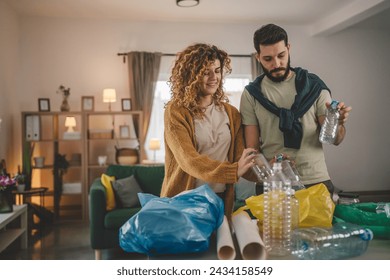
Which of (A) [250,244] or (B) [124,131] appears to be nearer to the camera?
(A) [250,244]

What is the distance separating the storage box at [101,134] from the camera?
3912 millimetres

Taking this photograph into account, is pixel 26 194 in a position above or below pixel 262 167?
below

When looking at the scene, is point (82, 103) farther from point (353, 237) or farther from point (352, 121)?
point (353, 237)

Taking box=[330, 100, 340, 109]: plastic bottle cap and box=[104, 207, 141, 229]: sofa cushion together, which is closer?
box=[330, 100, 340, 109]: plastic bottle cap

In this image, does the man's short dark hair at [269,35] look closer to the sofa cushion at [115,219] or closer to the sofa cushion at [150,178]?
the sofa cushion at [115,219]

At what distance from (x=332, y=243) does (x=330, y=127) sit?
1.19 ft

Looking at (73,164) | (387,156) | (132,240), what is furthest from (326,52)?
(73,164)

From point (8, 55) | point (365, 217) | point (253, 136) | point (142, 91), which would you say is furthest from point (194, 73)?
point (142, 91)

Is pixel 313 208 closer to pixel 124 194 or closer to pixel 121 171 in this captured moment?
pixel 124 194

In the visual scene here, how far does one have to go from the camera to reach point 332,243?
0.94m

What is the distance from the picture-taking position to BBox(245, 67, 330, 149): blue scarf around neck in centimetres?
116

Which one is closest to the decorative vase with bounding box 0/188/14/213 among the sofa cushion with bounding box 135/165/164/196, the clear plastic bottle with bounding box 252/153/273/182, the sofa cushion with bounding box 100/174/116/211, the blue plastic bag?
the sofa cushion with bounding box 100/174/116/211

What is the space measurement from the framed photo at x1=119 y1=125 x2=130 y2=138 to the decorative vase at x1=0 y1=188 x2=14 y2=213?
58.7 inches

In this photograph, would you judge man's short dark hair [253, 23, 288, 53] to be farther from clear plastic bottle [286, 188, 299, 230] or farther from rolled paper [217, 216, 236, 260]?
rolled paper [217, 216, 236, 260]
